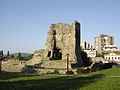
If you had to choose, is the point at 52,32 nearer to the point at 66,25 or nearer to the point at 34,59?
the point at 66,25

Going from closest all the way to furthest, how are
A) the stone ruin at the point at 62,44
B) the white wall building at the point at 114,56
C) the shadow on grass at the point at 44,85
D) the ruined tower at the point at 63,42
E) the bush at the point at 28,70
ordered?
the shadow on grass at the point at 44,85
the bush at the point at 28,70
the stone ruin at the point at 62,44
the ruined tower at the point at 63,42
the white wall building at the point at 114,56

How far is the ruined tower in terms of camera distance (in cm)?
6606

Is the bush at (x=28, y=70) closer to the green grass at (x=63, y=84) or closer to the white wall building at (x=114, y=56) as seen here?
the green grass at (x=63, y=84)

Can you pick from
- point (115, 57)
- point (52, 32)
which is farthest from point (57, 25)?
point (115, 57)

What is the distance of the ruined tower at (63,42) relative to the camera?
66.1 m

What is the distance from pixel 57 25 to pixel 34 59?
10.0 meters

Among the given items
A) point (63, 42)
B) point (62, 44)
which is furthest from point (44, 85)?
point (62, 44)

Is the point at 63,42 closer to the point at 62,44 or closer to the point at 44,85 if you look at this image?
the point at 62,44

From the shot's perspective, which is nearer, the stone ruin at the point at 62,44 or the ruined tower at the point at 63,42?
the stone ruin at the point at 62,44

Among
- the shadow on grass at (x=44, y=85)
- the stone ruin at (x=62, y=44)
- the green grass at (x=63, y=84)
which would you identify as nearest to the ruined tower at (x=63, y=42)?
the stone ruin at (x=62, y=44)

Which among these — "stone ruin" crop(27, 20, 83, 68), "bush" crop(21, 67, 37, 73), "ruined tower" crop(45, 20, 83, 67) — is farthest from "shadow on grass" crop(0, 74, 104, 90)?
"ruined tower" crop(45, 20, 83, 67)

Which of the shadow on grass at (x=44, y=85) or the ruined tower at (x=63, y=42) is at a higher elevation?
the ruined tower at (x=63, y=42)

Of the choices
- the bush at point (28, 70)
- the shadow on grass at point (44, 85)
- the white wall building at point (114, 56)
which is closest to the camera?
the shadow on grass at point (44, 85)

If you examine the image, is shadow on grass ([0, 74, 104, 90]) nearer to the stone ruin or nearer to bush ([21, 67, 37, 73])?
bush ([21, 67, 37, 73])
